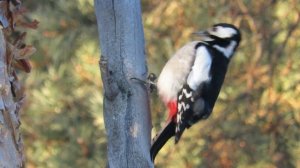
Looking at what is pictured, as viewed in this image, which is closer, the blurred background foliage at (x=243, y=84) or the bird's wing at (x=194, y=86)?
the bird's wing at (x=194, y=86)

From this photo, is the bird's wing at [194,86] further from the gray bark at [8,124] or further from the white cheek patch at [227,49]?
the gray bark at [8,124]

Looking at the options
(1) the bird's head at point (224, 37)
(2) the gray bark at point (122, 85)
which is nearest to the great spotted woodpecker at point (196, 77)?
(1) the bird's head at point (224, 37)

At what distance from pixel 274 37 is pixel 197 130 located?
746 millimetres

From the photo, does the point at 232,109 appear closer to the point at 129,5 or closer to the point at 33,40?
the point at 33,40

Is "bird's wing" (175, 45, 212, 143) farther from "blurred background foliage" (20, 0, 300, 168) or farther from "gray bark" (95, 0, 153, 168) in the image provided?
"blurred background foliage" (20, 0, 300, 168)

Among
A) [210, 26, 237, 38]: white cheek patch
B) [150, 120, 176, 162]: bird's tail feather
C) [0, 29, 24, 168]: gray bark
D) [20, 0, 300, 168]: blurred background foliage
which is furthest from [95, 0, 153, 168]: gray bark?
[20, 0, 300, 168]: blurred background foliage

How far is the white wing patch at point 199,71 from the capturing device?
291 centimetres

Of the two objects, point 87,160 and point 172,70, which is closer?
point 172,70

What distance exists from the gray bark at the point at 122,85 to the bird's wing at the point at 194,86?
0.84m

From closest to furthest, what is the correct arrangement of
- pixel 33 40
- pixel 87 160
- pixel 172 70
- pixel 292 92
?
pixel 172 70, pixel 292 92, pixel 87 160, pixel 33 40

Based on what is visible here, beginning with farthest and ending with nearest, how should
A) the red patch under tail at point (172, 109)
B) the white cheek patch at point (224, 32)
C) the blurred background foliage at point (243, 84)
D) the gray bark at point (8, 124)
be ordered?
1. the blurred background foliage at point (243, 84)
2. the white cheek patch at point (224, 32)
3. the red patch under tail at point (172, 109)
4. the gray bark at point (8, 124)

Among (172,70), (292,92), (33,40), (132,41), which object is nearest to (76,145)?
(33,40)

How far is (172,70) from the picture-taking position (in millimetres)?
2934

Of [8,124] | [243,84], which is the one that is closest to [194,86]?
[8,124]
